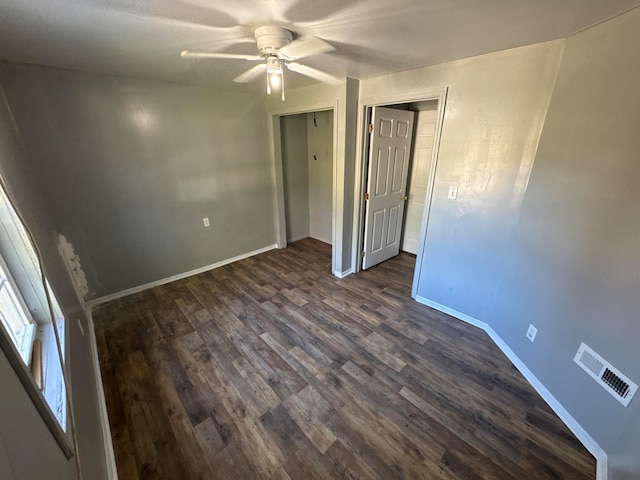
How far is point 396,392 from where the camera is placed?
177 centimetres

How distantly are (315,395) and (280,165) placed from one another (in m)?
2.94

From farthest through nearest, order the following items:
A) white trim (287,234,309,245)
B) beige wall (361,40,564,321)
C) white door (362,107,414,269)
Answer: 1. white trim (287,234,309,245)
2. white door (362,107,414,269)
3. beige wall (361,40,564,321)

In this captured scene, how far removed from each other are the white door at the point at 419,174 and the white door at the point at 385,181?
0.70ft

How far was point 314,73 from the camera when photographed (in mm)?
2268

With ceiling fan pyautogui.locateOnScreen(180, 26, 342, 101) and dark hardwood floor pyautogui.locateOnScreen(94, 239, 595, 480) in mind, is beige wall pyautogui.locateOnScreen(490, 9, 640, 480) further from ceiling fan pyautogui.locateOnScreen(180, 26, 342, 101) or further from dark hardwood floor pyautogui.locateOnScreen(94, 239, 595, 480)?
ceiling fan pyautogui.locateOnScreen(180, 26, 342, 101)

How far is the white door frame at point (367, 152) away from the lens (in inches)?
87.4

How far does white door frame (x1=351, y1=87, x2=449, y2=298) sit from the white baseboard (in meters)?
0.61

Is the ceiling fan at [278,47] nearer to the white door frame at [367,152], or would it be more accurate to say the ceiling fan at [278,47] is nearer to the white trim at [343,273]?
the white door frame at [367,152]

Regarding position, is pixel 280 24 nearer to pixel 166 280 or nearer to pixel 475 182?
pixel 475 182

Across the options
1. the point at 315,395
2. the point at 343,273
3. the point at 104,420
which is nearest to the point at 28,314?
the point at 104,420

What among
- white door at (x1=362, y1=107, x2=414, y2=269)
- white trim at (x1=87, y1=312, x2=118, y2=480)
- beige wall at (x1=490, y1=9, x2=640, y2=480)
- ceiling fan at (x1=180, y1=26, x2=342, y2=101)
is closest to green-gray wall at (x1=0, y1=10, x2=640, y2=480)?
beige wall at (x1=490, y1=9, x2=640, y2=480)

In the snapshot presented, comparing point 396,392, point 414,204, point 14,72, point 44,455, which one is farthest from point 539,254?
point 14,72

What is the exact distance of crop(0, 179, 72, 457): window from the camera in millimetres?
905

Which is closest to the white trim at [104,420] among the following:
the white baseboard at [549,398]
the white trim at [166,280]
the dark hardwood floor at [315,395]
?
the dark hardwood floor at [315,395]
